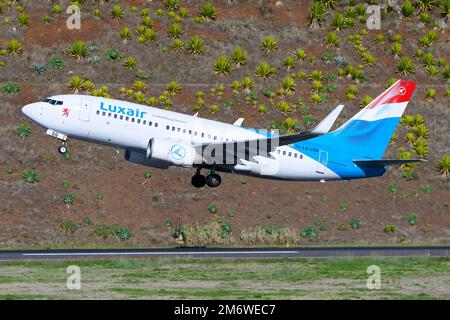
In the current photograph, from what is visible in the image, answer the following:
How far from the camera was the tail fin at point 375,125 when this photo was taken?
6438 cm

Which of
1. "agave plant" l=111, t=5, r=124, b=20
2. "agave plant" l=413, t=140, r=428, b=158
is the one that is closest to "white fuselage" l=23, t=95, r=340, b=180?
"agave plant" l=413, t=140, r=428, b=158

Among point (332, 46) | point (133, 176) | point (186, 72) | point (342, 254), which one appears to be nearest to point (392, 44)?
point (332, 46)

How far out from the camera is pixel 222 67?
9500 cm

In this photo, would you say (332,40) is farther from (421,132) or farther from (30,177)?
(30,177)

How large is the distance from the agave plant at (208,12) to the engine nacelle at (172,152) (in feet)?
145

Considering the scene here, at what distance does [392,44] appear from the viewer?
10288 centimetres

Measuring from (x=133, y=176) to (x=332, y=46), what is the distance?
29766 millimetres

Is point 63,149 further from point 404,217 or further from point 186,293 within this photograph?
point 404,217

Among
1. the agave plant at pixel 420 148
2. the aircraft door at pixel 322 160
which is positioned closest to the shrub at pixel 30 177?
the aircraft door at pixel 322 160

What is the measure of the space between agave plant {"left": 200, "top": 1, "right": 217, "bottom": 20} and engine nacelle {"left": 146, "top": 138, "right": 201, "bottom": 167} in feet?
145

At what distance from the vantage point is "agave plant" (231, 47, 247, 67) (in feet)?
317

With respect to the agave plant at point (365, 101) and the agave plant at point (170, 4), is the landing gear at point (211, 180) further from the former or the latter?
the agave plant at point (170, 4)

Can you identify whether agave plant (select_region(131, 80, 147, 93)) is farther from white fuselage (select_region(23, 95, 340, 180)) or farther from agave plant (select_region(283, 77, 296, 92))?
white fuselage (select_region(23, 95, 340, 180))

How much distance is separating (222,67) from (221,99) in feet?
16.1
